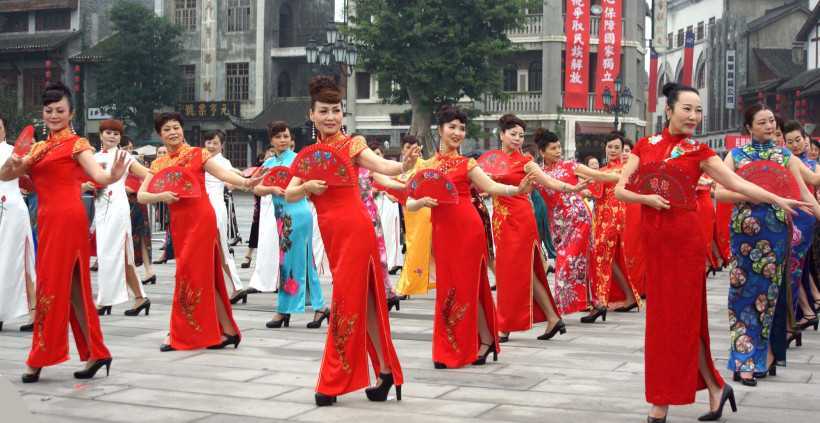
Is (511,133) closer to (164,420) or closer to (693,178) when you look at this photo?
(693,178)

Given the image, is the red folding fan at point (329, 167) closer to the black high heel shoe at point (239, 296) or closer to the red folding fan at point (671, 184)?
the red folding fan at point (671, 184)

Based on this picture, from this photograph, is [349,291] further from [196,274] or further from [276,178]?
[196,274]

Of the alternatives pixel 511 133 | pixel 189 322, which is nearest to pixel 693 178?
pixel 511 133

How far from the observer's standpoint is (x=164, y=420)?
5965 mm

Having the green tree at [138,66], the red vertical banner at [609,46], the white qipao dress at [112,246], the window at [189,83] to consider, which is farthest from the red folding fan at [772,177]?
the window at [189,83]

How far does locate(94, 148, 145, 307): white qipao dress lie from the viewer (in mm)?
10672

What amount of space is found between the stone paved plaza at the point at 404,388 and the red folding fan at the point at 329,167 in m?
1.29

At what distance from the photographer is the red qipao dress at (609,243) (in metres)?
11.0

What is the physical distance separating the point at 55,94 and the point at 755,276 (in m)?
4.67

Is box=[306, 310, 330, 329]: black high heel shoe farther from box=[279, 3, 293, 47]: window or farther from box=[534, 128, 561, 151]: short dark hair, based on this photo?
box=[279, 3, 293, 47]: window

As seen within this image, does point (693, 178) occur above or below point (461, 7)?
below

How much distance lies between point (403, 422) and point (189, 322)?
309cm

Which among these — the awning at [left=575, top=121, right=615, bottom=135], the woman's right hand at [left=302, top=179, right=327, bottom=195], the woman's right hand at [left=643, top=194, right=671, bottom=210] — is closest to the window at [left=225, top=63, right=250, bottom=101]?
the awning at [left=575, top=121, right=615, bottom=135]

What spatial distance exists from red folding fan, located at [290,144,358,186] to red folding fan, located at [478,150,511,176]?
2374 mm
